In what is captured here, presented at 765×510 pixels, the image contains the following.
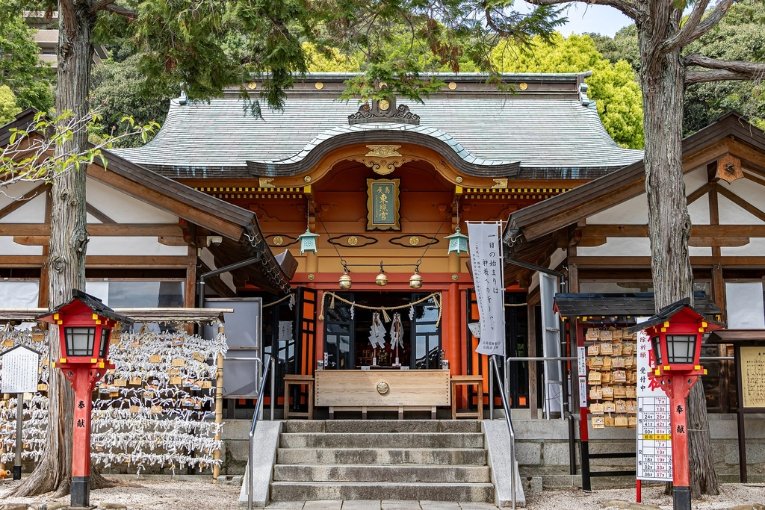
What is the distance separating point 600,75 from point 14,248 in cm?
2077

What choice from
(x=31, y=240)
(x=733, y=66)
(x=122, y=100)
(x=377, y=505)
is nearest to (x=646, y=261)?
(x=733, y=66)

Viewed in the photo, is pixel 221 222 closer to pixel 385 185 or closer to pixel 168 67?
pixel 168 67

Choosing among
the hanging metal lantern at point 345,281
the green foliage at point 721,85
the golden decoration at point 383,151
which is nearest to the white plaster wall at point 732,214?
the golden decoration at point 383,151

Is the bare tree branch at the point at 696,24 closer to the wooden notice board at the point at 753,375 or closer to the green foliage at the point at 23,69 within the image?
the wooden notice board at the point at 753,375

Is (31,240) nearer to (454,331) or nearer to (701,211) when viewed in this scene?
(454,331)

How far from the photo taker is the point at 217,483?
9.99m

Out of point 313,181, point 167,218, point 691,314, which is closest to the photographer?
point 691,314

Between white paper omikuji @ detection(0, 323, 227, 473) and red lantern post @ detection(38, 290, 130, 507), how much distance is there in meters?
2.26

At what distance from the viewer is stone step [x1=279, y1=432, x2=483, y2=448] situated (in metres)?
10.3

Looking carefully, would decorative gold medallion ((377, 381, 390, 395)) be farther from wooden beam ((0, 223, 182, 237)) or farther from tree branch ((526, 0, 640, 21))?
tree branch ((526, 0, 640, 21))

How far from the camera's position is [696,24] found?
8.63m

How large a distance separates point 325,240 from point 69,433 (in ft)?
23.6

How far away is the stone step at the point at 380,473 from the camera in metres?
9.59

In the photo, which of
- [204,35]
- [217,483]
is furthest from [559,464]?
[204,35]
